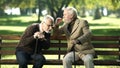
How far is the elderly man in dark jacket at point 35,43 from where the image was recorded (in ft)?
26.8

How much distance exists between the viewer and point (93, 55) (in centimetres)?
808

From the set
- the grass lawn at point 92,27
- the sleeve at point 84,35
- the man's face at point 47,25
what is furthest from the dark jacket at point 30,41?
the grass lawn at point 92,27

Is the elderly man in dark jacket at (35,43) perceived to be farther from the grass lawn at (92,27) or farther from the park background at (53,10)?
the grass lawn at (92,27)

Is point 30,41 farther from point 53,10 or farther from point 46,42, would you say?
point 53,10

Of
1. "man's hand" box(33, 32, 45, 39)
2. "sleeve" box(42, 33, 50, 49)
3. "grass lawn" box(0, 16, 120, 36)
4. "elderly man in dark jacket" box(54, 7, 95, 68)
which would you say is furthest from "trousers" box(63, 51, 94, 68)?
"grass lawn" box(0, 16, 120, 36)

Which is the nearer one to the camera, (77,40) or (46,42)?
(77,40)

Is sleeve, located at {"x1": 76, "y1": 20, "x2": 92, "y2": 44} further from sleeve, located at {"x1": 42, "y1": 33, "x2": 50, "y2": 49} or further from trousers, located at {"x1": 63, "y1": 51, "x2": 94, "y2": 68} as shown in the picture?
sleeve, located at {"x1": 42, "y1": 33, "x2": 50, "y2": 49}

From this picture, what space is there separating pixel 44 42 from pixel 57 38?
2.65ft

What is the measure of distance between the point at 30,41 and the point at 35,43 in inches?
5.4

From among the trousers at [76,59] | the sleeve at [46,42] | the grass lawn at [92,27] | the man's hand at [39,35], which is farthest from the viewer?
the grass lawn at [92,27]

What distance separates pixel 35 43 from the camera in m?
8.34

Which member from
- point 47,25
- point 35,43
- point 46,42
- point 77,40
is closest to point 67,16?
point 47,25

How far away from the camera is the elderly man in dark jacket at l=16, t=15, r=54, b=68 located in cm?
817

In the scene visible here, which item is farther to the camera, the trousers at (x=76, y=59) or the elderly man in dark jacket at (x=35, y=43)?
the elderly man in dark jacket at (x=35, y=43)
